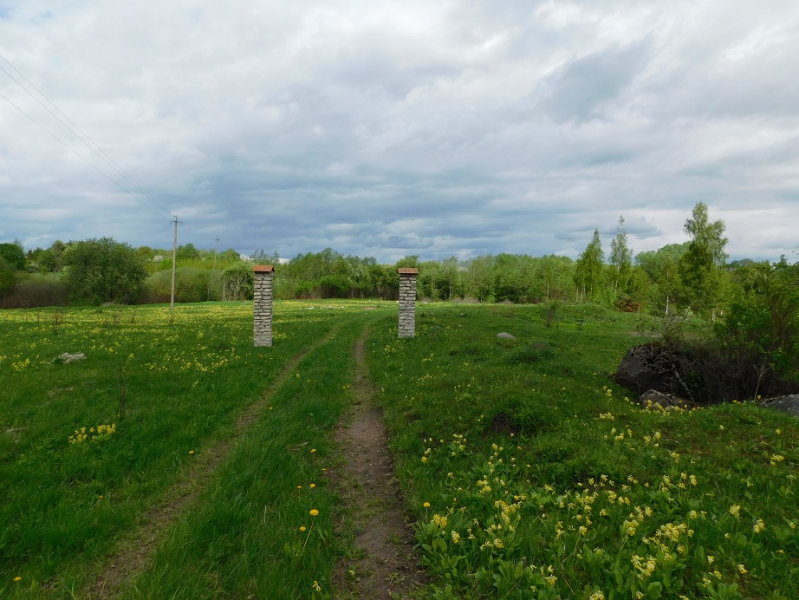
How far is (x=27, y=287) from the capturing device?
66.4 meters

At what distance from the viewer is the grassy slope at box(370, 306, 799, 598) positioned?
388cm

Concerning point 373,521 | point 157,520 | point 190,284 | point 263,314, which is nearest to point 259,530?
point 373,521

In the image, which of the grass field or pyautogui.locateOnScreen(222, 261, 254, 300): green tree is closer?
the grass field

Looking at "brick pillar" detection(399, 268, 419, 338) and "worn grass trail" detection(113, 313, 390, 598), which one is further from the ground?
"brick pillar" detection(399, 268, 419, 338)

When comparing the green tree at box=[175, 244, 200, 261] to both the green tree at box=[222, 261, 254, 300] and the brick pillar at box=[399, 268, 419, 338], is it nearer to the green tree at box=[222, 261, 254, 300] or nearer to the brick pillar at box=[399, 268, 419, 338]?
the green tree at box=[222, 261, 254, 300]

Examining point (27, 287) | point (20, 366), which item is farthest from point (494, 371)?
point (27, 287)

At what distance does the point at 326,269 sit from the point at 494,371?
4508 inches

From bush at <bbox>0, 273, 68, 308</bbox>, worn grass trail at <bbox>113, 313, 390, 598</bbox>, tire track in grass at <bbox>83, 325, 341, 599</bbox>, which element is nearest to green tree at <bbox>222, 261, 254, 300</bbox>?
bush at <bbox>0, 273, 68, 308</bbox>

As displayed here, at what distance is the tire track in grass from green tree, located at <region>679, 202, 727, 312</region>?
4355cm

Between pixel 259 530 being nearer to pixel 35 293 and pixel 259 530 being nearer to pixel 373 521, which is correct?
pixel 373 521

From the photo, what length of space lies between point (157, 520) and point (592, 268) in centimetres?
6509

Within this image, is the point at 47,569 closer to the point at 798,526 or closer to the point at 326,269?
the point at 798,526

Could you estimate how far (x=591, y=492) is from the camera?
5543 mm

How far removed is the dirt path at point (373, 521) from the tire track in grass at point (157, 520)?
2.28 metres
